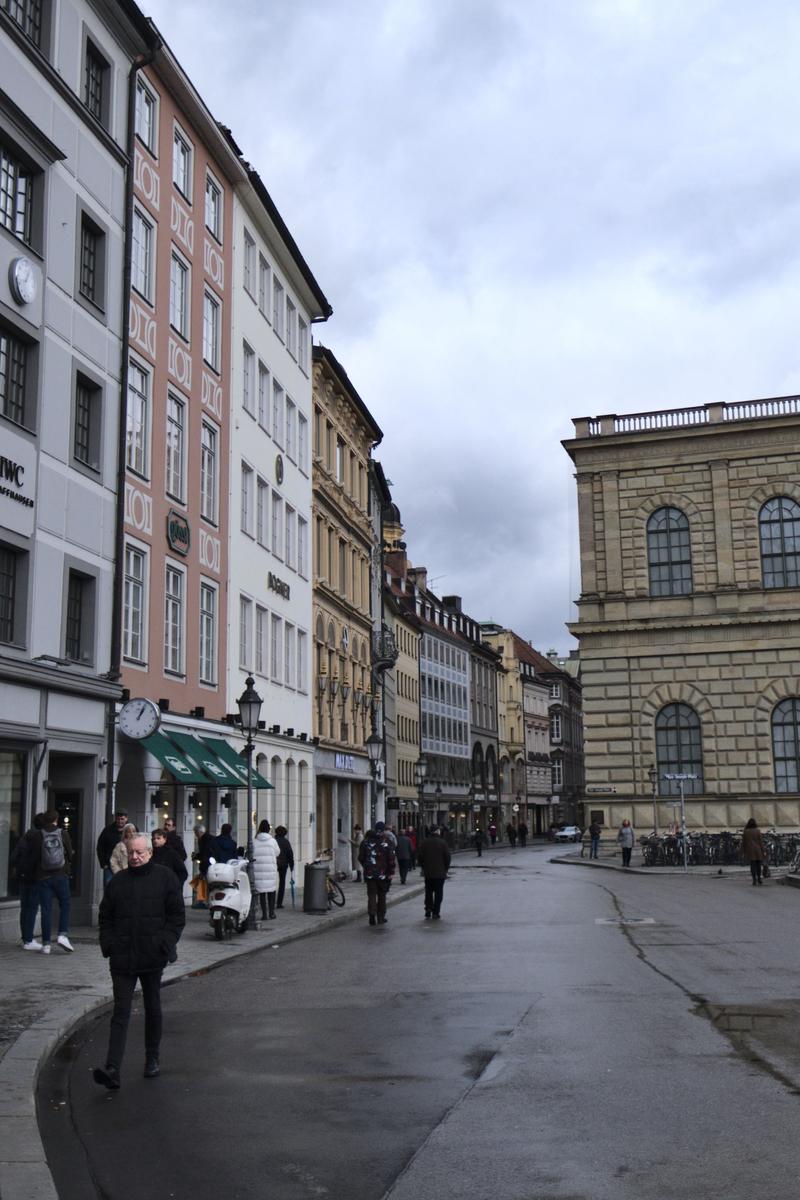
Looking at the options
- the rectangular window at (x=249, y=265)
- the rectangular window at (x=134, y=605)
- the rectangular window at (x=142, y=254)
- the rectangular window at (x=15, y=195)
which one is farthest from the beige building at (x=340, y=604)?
the rectangular window at (x=15, y=195)

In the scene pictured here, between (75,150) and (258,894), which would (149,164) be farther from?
(258,894)

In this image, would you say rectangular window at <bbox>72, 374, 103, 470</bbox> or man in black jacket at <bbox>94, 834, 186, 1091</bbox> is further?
rectangular window at <bbox>72, 374, 103, 470</bbox>

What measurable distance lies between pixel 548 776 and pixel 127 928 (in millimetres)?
128916

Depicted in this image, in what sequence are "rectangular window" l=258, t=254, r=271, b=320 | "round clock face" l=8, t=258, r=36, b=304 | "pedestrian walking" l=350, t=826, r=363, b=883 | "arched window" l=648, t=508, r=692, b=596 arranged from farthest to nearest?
"arched window" l=648, t=508, r=692, b=596
"pedestrian walking" l=350, t=826, r=363, b=883
"rectangular window" l=258, t=254, r=271, b=320
"round clock face" l=8, t=258, r=36, b=304

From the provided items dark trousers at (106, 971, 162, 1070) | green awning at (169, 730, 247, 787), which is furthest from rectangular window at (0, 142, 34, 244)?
dark trousers at (106, 971, 162, 1070)

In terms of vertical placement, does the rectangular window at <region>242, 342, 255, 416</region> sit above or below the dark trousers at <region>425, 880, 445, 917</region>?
above

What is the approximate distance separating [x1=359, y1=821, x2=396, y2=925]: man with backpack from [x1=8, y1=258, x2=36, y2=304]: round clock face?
11391 mm

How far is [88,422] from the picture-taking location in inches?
997

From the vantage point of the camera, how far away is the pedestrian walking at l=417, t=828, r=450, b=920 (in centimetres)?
2588

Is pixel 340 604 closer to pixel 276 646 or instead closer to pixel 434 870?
pixel 276 646

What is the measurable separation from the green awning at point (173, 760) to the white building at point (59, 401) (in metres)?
1.56

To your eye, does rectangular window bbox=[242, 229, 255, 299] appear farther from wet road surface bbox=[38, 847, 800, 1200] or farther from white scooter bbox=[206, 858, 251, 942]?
wet road surface bbox=[38, 847, 800, 1200]

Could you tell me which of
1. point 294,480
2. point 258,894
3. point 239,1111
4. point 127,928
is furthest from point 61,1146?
point 294,480

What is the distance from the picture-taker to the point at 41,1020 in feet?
39.4
